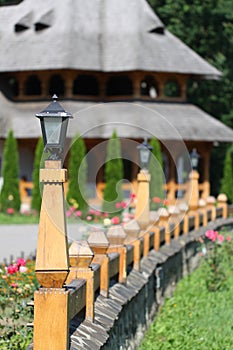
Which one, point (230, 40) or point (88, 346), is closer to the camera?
point (88, 346)

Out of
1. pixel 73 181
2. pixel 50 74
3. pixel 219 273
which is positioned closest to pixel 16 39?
pixel 50 74

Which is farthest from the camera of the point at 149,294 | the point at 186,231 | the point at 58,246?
the point at 186,231

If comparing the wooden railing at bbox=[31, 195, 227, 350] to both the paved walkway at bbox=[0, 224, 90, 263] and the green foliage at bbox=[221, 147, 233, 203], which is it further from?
the green foliage at bbox=[221, 147, 233, 203]

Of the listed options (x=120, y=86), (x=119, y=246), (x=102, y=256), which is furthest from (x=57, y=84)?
(x=102, y=256)

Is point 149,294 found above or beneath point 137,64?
above

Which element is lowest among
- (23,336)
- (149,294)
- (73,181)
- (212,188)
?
(212,188)

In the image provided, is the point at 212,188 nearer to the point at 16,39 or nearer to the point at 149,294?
the point at 16,39

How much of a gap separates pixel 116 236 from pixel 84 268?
248 cm

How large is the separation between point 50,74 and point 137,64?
316cm

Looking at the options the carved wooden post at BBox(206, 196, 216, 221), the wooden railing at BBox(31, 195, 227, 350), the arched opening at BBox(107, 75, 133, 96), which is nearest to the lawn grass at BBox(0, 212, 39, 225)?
the carved wooden post at BBox(206, 196, 216, 221)

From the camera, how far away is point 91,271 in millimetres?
6625

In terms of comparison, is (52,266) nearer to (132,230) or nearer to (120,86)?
(132,230)

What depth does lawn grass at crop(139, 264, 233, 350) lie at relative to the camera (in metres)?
9.09

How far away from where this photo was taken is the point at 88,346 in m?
5.86
